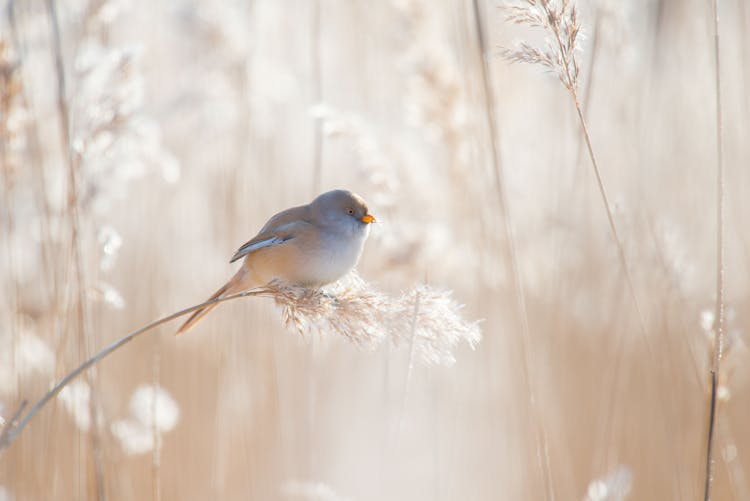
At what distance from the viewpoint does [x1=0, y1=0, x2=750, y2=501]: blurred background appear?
6.97 feet

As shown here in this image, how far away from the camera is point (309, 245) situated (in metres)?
2.21

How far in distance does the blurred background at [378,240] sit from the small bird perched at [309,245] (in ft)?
0.63

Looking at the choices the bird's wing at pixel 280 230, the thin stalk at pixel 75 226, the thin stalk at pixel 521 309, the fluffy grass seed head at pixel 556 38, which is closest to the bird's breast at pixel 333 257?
the bird's wing at pixel 280 230

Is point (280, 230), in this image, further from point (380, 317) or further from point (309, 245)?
point (380, 317)

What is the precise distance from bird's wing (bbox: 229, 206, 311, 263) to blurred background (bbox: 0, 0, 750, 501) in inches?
11.3

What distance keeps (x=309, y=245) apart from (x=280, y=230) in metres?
0.13

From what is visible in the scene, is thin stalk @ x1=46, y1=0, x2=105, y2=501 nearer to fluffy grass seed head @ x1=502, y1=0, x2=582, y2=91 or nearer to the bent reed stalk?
the bent reed stalk

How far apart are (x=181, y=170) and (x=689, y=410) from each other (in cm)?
245

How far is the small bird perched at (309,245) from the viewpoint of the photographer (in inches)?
85.7

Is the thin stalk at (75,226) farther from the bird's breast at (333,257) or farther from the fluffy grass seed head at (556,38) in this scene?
the fluffy grass seed head at (556,38)

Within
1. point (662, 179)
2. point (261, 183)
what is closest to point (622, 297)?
point (662, 179)

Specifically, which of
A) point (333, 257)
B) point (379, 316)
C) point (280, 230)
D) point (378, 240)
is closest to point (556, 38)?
point (379, 316)

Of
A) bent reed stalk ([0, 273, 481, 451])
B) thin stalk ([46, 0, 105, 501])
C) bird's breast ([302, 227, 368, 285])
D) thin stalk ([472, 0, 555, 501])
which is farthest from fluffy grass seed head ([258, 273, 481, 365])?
thin stalk ([46, 0, 105, 501])

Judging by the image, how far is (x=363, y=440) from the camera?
3.41 metres
